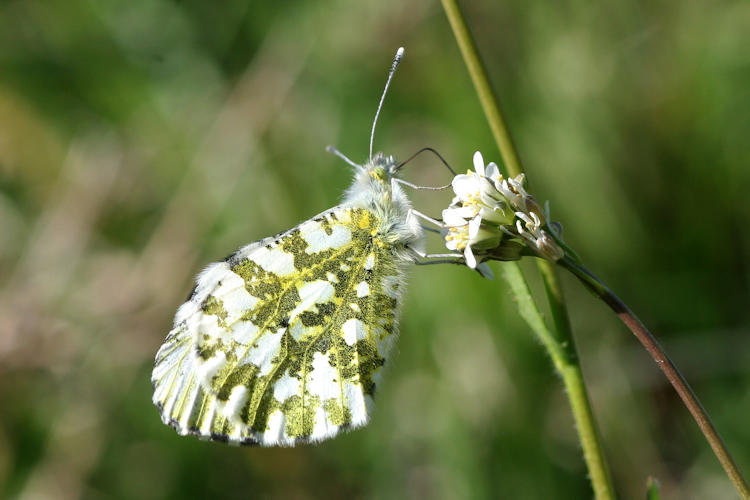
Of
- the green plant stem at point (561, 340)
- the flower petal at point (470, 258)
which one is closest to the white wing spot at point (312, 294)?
the flower petal at point (470, 258)

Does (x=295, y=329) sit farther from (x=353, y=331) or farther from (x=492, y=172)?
(x=492, y=172)

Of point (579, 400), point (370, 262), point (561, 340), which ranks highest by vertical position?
point (370, 262)

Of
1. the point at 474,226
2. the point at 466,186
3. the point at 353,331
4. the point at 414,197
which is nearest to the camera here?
the point at 474,226

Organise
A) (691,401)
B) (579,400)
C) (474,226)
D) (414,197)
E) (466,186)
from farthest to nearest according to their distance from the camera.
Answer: (414,197)
(466,186)
(474,226)
(579,400)
(691,401)

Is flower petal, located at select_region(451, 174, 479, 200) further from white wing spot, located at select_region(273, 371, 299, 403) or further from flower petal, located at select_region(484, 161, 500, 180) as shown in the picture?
white wing spot, located at select_region(273, 371, 299, 403)

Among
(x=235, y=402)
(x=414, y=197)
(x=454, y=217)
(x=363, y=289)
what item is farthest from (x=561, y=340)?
(x=414, y=197)

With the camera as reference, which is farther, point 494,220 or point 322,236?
point 322,236
